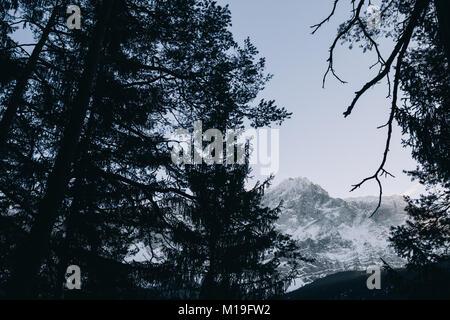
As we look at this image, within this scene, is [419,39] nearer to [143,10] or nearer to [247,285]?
[143,10]

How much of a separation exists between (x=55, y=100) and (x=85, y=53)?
99 centimetres

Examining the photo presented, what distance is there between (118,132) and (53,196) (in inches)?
83.6

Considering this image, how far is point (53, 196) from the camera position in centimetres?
427

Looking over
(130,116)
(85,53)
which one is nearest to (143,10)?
(85,53)

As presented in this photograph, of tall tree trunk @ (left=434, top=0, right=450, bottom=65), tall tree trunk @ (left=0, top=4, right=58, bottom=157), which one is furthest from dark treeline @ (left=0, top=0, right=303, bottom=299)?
tall tree trunk @ (left=434, top=0, right=450, bottom=65)

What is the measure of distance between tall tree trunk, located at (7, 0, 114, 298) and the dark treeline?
4 cm

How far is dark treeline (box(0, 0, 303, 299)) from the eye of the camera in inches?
213

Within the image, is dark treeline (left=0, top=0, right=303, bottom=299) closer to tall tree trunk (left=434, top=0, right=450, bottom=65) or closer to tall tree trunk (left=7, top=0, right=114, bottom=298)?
tall tree trunk (left=7, top=0, right=114, bottom=298)

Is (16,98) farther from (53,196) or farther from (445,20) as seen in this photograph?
(445,20)

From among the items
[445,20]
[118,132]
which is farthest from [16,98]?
[445,20]

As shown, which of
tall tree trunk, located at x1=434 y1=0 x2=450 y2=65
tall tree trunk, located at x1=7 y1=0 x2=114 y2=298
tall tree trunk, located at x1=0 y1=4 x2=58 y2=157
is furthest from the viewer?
tall tree trunk, located at x1=0 y1=4 x2=58 y2=157

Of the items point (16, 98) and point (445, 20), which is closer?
point (445, 20)

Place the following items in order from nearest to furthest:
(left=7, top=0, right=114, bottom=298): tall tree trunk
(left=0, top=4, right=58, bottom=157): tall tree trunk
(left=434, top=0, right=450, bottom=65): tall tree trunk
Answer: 1. (left=434, top=0, right=450, bottom=65): tall tree trunk
2. (left=7, top=0, right=114, bottom=298): tall tree trunk
3. (left=0, top=4, right=58, bottom=157): tall tree trunk

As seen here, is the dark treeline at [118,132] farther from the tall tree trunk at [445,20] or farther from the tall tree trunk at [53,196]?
A: the tall tree trunk at [445,20]
